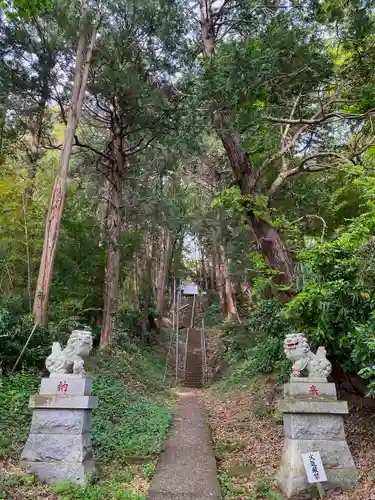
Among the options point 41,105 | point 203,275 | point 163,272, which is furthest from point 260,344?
point 203,275

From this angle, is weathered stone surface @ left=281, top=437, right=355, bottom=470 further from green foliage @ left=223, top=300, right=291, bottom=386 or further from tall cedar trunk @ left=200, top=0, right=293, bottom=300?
tall cedar trunk @ left=200, top=0, right=293, bottom=300

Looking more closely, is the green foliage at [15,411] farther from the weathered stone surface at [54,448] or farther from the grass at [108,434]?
the weathered stone surface at [54,448]

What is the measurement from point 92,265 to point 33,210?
2061 millimetres

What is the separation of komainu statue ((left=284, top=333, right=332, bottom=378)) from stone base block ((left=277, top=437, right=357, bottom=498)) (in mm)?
718

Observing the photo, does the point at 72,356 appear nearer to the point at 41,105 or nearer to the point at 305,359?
the point at 305,359

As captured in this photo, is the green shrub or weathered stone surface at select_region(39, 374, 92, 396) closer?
weathered stone surface at select_region(39, 374, 92, 396)

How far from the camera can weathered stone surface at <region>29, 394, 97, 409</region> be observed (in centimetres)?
451

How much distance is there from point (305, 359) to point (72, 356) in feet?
9.06

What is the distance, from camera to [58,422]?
453cm

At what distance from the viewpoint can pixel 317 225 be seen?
9.08 metres

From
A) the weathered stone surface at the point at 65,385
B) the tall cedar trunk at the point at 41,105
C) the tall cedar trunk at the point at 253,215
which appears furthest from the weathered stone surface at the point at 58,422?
the tall cedar trunk at the point at 41,105

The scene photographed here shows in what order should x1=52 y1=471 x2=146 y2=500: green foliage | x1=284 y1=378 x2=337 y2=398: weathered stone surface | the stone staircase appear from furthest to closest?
the stone staircase
x1=284 y1=378 x2=337 y2=398: weathered stone surface
x1=52 y1=471 x2=146 y2=500: green foliage

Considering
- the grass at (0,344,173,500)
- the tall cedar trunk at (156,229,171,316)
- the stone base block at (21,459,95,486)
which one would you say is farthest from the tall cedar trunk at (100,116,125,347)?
the tall cedar trunk at (156,229,171,316)

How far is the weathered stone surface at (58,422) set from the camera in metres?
4.51
